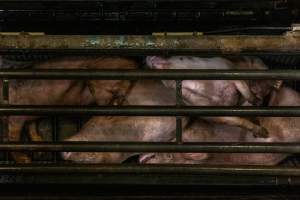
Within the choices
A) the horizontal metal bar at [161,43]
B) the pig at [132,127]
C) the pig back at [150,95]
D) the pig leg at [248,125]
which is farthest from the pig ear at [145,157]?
the horizontal metal bar at [161,43]

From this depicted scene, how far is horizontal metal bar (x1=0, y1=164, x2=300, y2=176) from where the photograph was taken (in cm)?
145

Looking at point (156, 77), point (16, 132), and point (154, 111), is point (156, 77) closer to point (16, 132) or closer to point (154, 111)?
point (154, 111)

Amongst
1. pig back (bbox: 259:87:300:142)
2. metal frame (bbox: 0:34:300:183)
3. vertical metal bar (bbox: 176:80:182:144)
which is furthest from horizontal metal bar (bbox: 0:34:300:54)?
pig back (bbox: 259:87:300:142)

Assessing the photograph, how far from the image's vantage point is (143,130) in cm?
173

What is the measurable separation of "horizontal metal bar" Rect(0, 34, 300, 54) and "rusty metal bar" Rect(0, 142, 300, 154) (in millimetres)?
316

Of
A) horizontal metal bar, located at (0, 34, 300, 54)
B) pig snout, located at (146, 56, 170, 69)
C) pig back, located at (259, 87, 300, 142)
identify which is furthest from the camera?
pig back, located at (259, 87, 300, 142)

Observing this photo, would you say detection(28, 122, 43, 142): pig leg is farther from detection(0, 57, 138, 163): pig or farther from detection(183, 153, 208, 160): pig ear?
detection(183, 153, 208, 160): pig ear

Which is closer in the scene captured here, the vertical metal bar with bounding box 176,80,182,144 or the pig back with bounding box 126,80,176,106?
the vertical metal bar with bounding box 176,80,182,144

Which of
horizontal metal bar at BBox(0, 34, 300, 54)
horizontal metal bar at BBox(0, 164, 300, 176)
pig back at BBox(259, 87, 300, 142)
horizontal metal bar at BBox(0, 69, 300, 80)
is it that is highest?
horizontal metal bar at BBox(0, 34, 300, 54)

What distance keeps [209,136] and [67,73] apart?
2.39 feet

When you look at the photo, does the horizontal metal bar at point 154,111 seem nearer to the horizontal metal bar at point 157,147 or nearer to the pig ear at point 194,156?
the horizontal metal bar at point 157,147

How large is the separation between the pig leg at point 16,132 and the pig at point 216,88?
62 cm

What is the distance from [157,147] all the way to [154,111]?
122 mm

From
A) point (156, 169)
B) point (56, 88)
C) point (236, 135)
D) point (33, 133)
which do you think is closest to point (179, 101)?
point (156, 169)
